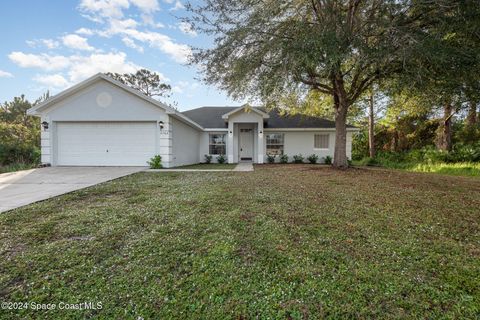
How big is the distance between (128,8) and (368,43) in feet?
30.6

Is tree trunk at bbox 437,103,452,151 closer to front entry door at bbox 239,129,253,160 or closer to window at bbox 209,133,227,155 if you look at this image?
front entry door at bbox 239,129,253,160

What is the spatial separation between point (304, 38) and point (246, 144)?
10.2 m

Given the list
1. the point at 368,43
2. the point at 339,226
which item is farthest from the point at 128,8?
the point at 339,226

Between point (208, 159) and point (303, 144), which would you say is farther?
point (303, 144)

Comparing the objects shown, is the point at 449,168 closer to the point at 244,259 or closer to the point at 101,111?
the point at 244,259

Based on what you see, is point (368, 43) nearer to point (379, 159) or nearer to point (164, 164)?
point (164, 164)

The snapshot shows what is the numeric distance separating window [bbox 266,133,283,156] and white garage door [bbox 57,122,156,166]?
8.20 m

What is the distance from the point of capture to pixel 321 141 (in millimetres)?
16234

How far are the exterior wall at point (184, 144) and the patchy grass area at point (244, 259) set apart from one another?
741cm

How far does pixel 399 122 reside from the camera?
709 inches

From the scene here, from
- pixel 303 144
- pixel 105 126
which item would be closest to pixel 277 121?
pixel 303 144

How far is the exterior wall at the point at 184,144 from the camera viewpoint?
12.0 metres

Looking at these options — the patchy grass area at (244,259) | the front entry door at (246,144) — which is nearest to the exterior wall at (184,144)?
the front entry door at (246,144)

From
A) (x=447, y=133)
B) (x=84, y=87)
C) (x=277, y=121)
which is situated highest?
(x=84, y=87)
